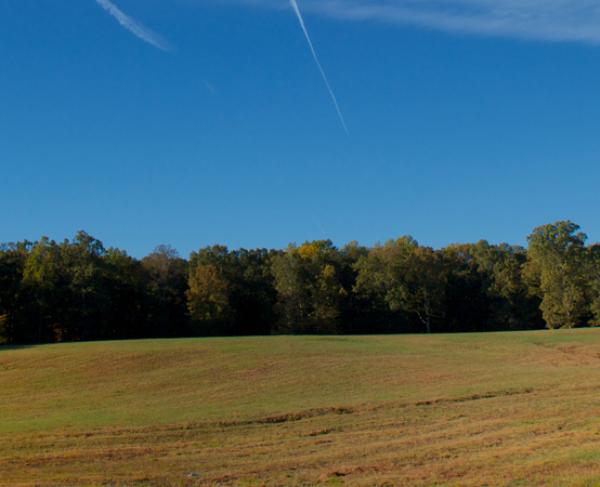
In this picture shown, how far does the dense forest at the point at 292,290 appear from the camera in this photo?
79375 millimetres

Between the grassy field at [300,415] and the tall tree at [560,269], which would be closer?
the grassy field at [300,415]

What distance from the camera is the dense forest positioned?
260ft

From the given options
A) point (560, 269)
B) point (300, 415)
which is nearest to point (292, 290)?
point (560, 269)

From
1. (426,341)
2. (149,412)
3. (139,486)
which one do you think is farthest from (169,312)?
(139,486)

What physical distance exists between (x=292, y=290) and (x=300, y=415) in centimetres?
6599

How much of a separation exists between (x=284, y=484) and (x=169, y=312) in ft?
260

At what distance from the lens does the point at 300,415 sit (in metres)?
24.7

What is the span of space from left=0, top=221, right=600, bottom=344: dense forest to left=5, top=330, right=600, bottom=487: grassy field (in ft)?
110

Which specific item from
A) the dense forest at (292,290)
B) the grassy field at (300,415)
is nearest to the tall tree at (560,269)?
the dense forest at (292,290)

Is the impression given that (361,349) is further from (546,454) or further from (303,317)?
(303,317)

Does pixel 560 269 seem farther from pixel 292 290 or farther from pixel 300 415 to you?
pixel 300 415

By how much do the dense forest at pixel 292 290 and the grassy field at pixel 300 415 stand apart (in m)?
33.6

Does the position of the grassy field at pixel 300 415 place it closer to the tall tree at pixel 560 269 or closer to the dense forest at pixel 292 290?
the dense forest at pixel 292 290

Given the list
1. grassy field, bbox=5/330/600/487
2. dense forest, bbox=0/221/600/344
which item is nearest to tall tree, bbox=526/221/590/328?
dense forest, bbox=0/221/600/344
